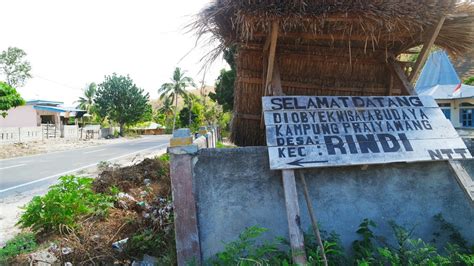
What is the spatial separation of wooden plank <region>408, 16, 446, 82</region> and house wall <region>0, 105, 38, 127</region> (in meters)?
40.9

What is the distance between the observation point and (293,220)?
294cm

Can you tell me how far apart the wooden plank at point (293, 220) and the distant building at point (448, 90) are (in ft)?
32.4

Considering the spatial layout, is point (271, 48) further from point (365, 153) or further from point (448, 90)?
point (448, 90)

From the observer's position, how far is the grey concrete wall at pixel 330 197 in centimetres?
333

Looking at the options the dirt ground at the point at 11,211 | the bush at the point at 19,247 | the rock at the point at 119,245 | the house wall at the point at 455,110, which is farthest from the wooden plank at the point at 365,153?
the house wall at the point at 455,110

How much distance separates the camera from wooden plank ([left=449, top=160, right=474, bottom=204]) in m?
3.40

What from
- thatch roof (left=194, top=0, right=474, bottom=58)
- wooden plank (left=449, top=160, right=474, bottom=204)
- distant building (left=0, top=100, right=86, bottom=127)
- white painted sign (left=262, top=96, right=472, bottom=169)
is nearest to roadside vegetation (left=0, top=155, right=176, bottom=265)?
white painted sign (left=262, top=96, right=472, bottom=169)

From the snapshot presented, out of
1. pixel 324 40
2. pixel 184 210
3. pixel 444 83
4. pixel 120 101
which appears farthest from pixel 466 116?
pixel 120 101

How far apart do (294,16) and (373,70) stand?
2039 mm

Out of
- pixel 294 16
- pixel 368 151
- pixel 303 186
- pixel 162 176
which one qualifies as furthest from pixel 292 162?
pixel 162 176

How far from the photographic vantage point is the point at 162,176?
24.1 feet

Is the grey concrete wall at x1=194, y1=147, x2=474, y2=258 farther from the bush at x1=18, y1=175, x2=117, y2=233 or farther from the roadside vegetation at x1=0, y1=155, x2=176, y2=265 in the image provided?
the bush at x1=18, y1=175, x2=117, y2=233

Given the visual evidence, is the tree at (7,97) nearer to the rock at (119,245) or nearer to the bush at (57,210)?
the bush at (57,210)

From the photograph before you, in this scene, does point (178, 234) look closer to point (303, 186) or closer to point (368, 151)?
point (303, 186)
